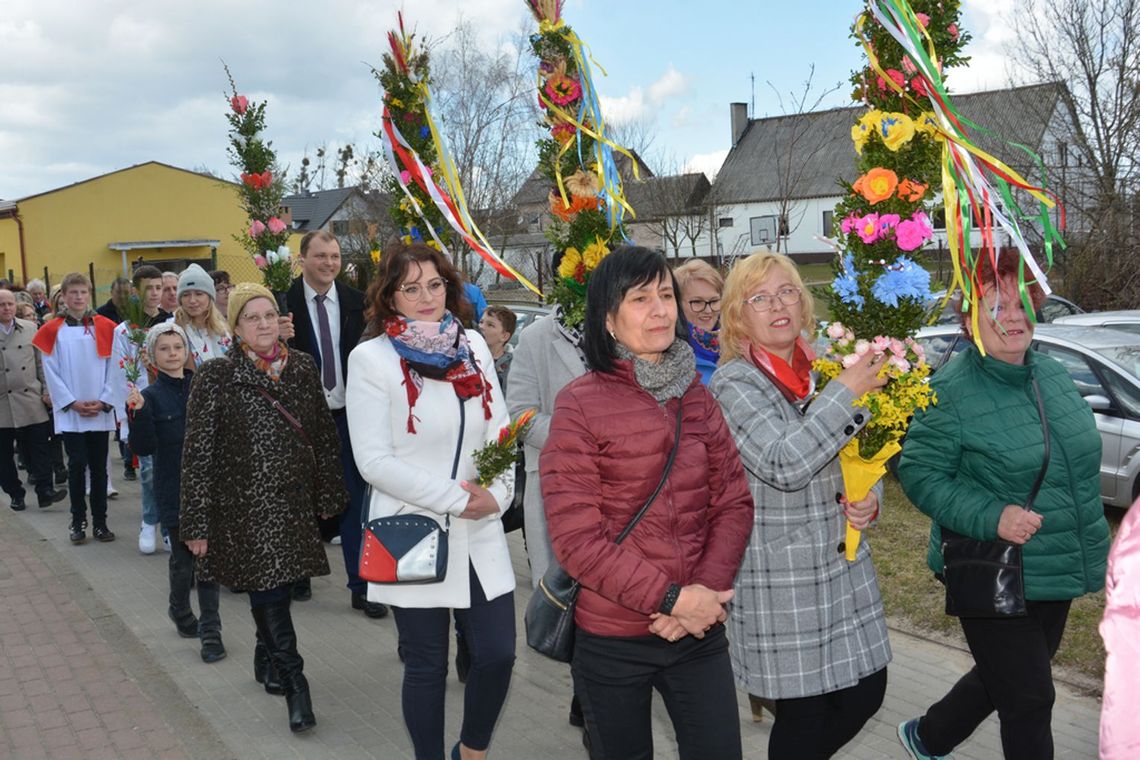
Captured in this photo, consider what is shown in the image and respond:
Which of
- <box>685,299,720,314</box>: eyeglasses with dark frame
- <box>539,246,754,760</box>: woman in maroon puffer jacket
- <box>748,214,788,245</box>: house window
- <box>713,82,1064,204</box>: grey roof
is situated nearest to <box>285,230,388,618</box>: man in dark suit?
<box>685,299,720,314</box>: eyeglasses with dark frame

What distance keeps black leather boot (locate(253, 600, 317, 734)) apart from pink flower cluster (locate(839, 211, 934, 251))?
3.20 metres

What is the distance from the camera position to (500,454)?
4.16 metres

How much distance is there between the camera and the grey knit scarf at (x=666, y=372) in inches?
126

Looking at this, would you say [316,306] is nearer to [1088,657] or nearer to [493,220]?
[1088,657]

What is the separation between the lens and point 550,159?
4.82 m

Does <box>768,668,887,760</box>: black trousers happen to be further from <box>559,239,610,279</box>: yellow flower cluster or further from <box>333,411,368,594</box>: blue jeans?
<box>333,411,368,594</box>: blue jeans

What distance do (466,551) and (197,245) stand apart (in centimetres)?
3689

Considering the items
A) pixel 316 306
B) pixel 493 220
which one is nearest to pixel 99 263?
pixel 493 220

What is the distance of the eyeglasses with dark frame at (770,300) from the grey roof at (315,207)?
149 ft

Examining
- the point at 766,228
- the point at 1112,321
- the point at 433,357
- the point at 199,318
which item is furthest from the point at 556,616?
the point at 766,228

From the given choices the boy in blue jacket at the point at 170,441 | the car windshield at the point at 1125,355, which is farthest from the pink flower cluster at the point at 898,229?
the car windshield at the point at 1125,355

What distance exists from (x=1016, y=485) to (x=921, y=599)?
338cm

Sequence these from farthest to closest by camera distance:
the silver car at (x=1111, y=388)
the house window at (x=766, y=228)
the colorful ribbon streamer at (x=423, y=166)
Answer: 1. the house window at (x=766, y=228)
2. the silver car at (x=1111, y=388)
3. the colorful ribbon streamer at (x=423, y=166)

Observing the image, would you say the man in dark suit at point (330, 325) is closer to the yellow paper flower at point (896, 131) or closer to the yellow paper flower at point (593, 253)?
the yellow paper flower at point (593, 253)
